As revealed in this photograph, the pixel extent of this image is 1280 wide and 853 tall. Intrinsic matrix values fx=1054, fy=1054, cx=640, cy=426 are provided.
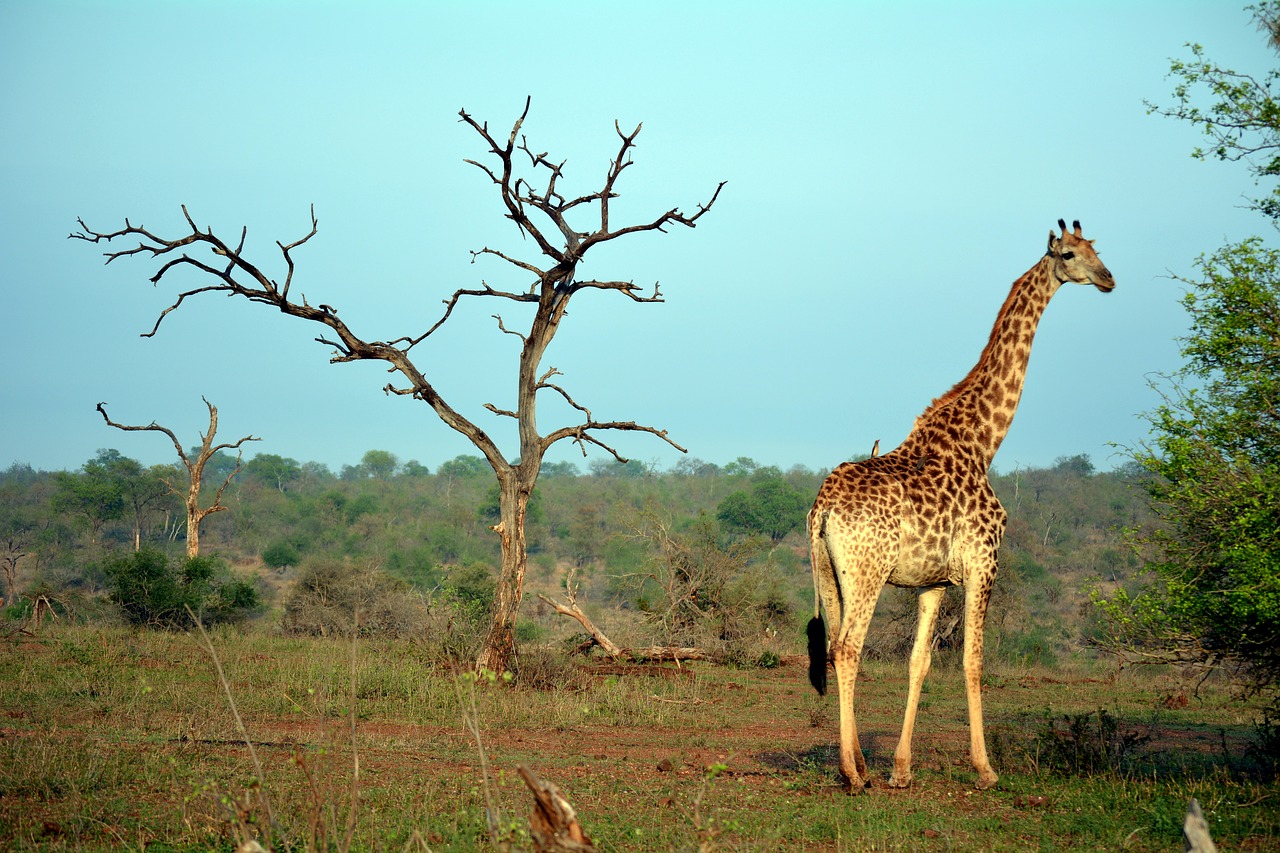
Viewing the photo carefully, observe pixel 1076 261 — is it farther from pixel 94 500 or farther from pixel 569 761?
pixel 94 500

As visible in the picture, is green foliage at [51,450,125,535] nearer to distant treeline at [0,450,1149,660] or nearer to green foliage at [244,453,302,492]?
distant treeline at [0,450,1149,660]

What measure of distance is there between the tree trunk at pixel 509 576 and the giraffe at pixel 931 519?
6540 mm

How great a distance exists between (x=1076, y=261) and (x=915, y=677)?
12.0 feet

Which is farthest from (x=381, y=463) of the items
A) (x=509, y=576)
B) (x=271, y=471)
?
(x=509, y=576)

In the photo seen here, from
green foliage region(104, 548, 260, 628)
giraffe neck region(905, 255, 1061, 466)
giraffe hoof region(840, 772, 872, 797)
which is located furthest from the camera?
Result: green foliage region(104, 548, 260, 628)

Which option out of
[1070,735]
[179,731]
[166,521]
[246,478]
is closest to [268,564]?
[166,521]

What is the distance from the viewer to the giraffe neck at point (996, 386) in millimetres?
8586

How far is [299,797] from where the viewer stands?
6883mm

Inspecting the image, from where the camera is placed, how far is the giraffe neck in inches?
338

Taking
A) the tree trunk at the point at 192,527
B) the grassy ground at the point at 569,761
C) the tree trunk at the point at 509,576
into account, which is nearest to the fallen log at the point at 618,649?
the grassy ground at the point at 569,761

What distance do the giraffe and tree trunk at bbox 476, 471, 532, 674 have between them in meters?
6.54

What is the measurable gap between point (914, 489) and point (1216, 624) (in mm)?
2430

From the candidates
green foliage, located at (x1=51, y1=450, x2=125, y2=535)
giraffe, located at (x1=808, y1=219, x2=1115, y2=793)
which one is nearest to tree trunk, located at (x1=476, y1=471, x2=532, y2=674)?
giraffe, located at (x1=808, y1=219, x2=1115, y2=793)

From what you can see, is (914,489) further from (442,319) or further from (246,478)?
(246,478)
